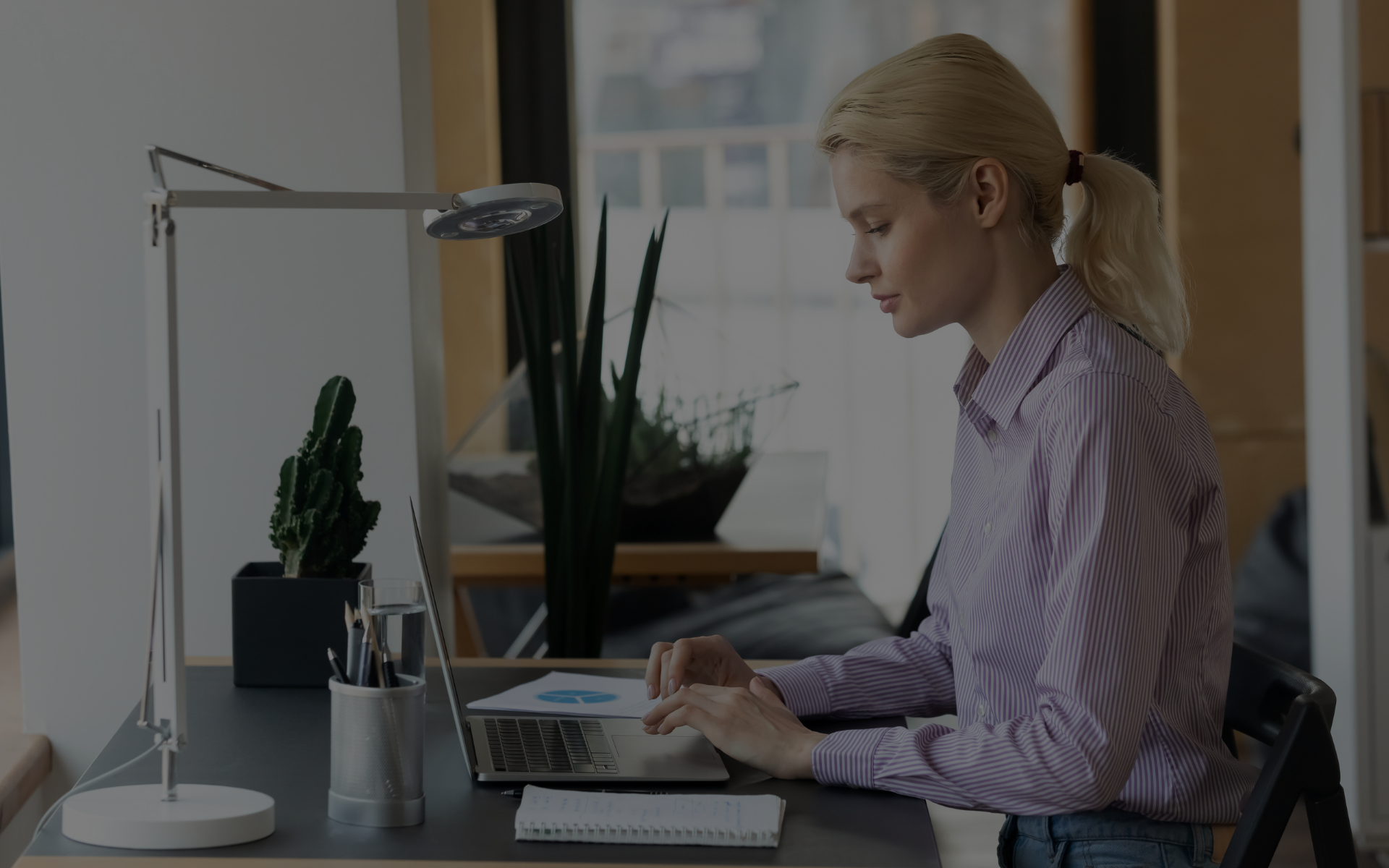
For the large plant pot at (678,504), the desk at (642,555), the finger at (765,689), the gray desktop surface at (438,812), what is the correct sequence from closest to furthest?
the gray desktop surface at (438,812) < the finger at (765,689) < the desk at (642,555) < the large plant pot at (678,504)

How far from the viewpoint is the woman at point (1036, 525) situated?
1.18 meters

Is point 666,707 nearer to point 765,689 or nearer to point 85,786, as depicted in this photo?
point 765,689

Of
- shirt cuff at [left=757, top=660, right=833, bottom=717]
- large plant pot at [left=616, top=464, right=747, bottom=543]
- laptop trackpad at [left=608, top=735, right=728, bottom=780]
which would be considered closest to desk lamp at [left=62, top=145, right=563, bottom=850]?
laptop trackpad at [left=608, top=735, right=728, bottom=780]

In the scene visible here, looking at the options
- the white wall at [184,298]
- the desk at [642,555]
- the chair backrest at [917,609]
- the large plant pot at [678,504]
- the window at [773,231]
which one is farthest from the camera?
the window at [773,231]

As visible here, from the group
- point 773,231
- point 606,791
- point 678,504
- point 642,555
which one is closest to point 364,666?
point 606,791

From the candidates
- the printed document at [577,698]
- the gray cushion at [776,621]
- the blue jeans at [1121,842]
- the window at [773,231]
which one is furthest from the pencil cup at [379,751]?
the window at [773,231]

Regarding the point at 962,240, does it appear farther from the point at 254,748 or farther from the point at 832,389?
the point at 832,389

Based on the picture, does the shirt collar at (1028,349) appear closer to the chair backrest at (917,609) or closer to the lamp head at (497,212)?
the lamp head at (497,212)

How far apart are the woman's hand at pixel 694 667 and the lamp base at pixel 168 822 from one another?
18.6 inches

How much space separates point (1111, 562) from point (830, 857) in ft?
1.16

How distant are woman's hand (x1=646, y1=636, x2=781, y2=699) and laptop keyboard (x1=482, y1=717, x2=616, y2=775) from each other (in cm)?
9

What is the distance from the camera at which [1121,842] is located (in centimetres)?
126

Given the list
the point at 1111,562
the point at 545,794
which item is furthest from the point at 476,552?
the point at 1111,562

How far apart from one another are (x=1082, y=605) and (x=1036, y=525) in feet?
0.43
